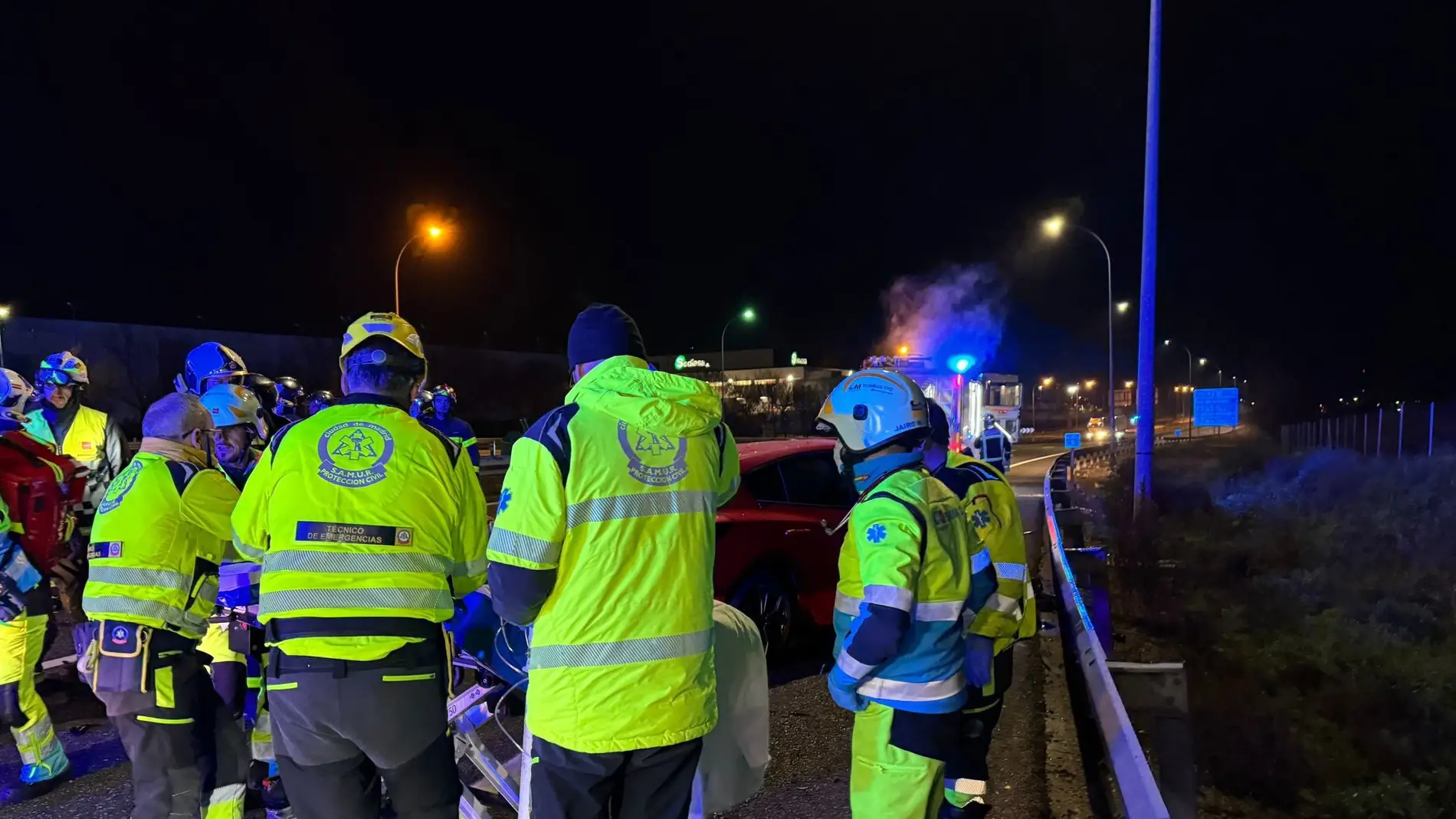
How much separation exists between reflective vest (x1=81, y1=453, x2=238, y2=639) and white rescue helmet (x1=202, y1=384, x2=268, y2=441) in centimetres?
41

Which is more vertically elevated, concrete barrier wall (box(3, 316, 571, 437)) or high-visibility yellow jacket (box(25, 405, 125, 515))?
concrete barrier wall (box(3, 316, 571, 437))

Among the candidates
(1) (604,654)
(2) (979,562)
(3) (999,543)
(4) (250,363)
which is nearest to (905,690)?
(2) (979,562)

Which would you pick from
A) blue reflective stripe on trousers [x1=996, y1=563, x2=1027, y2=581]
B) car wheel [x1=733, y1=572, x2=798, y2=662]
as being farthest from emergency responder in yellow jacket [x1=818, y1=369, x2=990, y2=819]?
car wheel [x1=733, y1=572, x2=798, y2=662]

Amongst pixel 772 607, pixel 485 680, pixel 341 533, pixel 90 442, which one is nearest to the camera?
pixel 341 533

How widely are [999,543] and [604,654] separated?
2.15 meters

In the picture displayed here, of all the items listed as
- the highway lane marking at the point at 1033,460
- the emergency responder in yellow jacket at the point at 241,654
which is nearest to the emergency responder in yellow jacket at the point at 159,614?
the emergency responder in yellow jacket at the point at 241,654

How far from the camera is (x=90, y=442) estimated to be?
664 centimetres

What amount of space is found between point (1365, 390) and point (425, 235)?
7035 cm

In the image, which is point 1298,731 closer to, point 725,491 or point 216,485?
point 725,491

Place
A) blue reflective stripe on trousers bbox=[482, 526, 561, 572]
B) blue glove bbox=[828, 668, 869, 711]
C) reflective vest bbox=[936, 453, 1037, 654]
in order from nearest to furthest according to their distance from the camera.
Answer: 1. blue reflective stripe on trousers bbox=[482, 526, 561, 572]
2. blue glove bbox=[828, 668, 869, 711]
3. reflective vest bbox=[936, 453, 1037, 654]

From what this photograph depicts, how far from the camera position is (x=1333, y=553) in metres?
10.9

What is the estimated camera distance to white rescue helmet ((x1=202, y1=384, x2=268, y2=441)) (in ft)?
11.8

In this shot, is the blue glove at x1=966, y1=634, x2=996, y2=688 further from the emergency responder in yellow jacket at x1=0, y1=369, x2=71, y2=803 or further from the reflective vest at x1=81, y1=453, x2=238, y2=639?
the emergency responder in yellow jacket at x1=0, y1=369, x2=71, y2=803

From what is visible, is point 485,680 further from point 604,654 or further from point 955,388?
point 955,388
